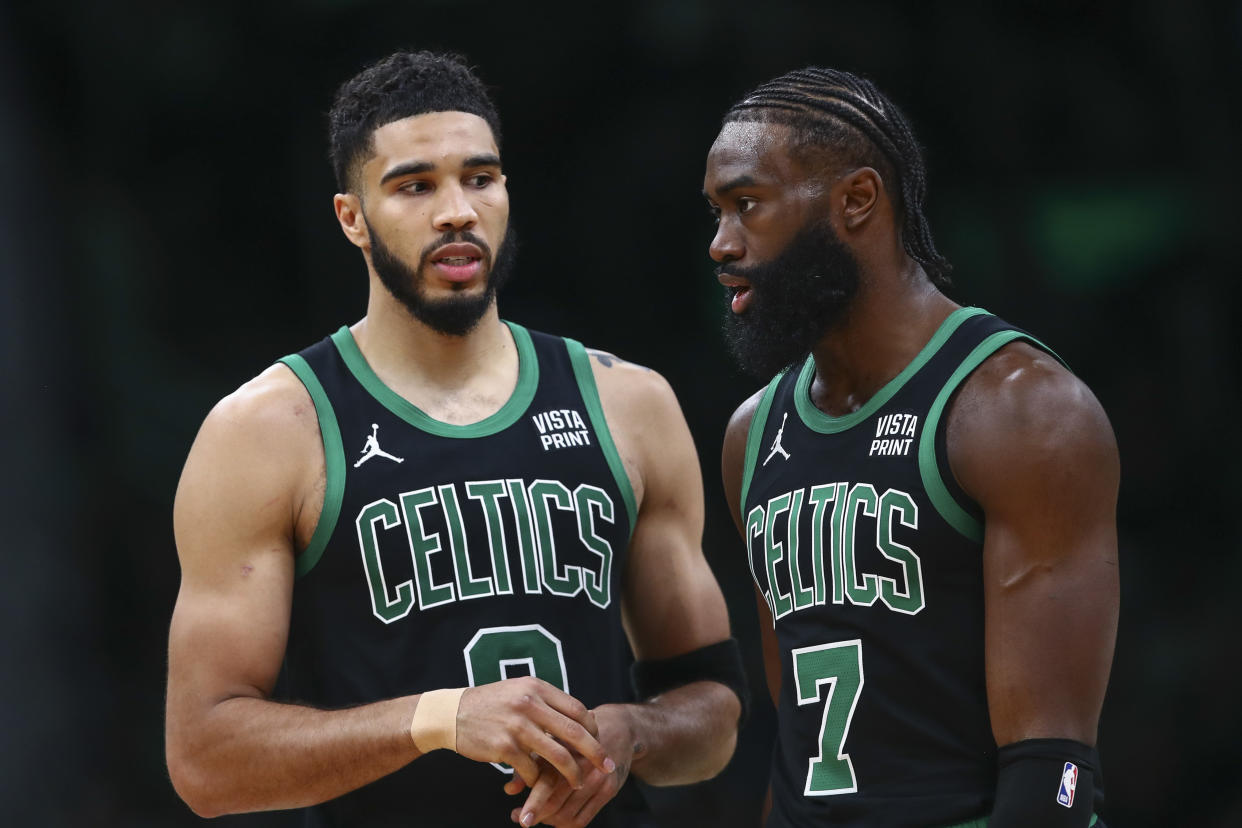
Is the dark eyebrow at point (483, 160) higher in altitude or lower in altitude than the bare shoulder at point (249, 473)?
higher

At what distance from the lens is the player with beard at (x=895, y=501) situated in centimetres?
221

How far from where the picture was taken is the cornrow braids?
256 cm

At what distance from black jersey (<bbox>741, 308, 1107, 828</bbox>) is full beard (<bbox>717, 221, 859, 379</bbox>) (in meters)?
0.16

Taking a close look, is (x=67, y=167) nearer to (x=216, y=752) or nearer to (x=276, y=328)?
(x=276, y=328)

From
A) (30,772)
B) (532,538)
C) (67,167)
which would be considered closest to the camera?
(532,538)

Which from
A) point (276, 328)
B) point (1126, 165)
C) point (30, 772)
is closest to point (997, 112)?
point (1126, 165)

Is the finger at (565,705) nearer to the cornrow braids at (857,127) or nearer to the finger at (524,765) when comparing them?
the finger at (524,765)

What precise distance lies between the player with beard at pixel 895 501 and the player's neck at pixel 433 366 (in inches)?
23.8

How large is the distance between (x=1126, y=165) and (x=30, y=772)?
162 inches

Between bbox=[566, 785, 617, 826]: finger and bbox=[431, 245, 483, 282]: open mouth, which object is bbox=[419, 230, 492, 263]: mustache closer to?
bbox=[431, 245, 483, 282]: open mouth

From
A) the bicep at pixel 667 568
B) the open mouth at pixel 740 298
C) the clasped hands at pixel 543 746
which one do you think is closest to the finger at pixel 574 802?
the clasped hands at pixel 543 746

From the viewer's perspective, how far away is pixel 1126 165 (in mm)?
5055

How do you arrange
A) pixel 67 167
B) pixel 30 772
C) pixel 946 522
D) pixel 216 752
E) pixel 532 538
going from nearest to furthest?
pixel 946 522
pixel 216 752
pixel 532 538
pixel 30 772
pixel 67 167

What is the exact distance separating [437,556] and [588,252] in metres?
2.58
